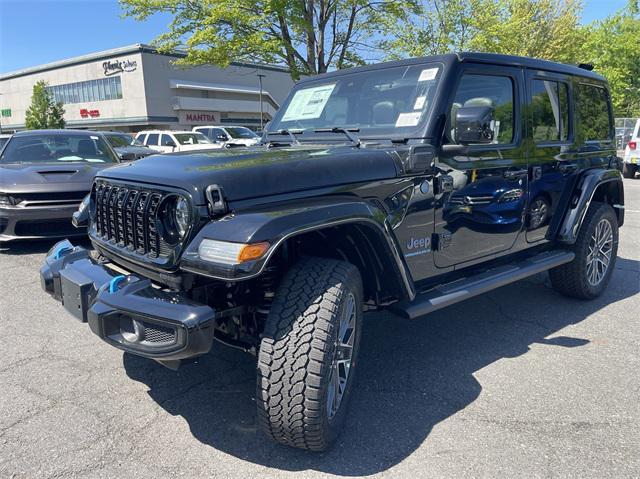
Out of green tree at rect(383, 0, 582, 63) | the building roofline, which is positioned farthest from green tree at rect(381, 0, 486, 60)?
the building roofline

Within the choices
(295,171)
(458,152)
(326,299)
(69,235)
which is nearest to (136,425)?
(326,299)

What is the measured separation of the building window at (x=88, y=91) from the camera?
4634cm

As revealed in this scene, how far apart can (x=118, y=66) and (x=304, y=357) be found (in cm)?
4917

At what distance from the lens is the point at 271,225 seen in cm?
210

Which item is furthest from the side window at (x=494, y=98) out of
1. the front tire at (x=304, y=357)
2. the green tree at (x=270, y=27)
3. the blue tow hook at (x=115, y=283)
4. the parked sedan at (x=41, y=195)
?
the green tree at (x=270, y=27)

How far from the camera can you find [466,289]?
125 inches

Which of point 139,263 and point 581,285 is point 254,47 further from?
point 139,263

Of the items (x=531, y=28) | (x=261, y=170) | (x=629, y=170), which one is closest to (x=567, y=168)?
(x=261, y=170)

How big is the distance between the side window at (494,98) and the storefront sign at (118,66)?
45638 mm

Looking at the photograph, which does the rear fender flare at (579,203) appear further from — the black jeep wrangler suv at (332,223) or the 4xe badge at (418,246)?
the 4xe badge at (418,246)

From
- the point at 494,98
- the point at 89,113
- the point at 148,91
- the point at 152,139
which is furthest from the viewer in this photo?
the point at 89,113

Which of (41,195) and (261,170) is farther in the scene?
(41,195)

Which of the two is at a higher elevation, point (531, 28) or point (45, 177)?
point (531, 28)

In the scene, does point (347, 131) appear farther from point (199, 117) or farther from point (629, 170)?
point (199, 117)
